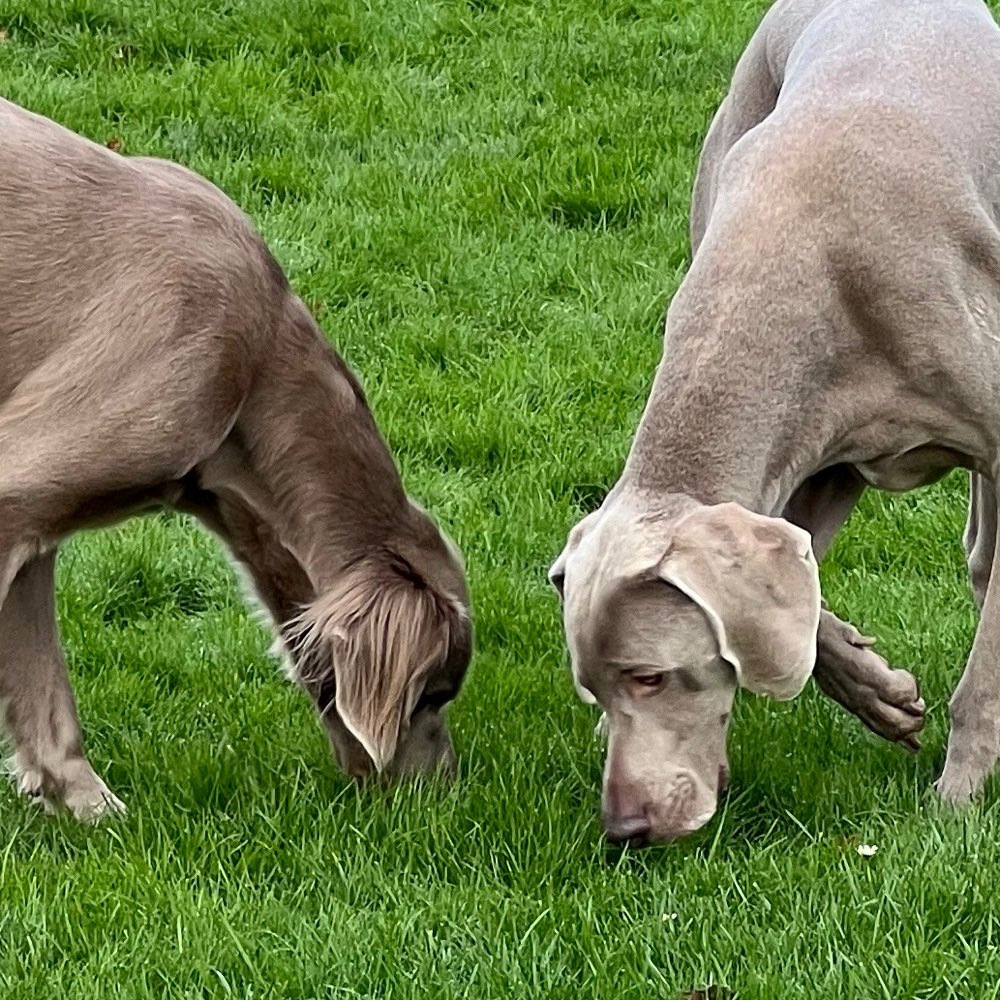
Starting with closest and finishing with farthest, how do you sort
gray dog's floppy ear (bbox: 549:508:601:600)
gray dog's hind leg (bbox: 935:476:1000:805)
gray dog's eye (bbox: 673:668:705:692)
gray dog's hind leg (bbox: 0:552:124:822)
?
gray dog's eye (bbox: 673:668:705:692) → gray dog's floppy ear (bbox: 549:508:601:600) → gray dog's hind leg (bbox: 935:476:1000:805) → gray dog's hind leg (bbox: 0:552:124:822)

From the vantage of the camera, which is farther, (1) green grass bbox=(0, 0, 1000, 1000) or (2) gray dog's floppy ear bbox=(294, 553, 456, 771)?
(2) gray dog's floppy ear bbox=(294, 553, 456, 771)

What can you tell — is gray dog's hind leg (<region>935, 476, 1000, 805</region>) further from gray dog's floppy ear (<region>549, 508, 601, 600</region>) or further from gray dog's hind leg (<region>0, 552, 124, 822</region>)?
gray dog's hind leg (<region>0, 552, 124, 822</region>)

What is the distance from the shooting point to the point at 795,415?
16.1 feet

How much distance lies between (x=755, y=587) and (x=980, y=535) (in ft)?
5.60

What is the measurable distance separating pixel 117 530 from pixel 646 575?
2.78 m

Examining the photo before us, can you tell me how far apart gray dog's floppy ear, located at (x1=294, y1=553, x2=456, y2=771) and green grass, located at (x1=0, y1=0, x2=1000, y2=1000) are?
0.70 ft

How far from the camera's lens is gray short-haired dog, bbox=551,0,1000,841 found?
4.52m

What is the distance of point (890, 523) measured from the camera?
678cm

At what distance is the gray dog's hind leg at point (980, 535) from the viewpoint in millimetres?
5703

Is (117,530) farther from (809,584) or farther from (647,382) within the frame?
(809,584)

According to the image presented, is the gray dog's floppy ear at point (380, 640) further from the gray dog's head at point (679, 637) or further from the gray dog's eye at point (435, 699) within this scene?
the gray dog's head at point (679, 637)

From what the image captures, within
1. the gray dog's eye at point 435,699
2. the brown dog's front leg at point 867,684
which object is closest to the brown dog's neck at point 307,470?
the gray dog's eye at point 435,699

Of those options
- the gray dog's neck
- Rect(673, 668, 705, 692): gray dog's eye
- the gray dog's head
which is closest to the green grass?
the gray dog's head

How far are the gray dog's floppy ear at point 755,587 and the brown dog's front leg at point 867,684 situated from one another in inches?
30.1
